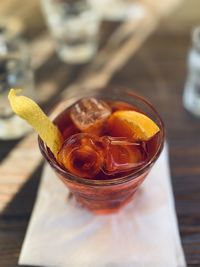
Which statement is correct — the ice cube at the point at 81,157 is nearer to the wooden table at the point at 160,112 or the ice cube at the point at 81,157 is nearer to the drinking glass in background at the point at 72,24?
the wooden table at the point at 160,112

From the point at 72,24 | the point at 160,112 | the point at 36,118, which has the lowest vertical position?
the point at 160,112

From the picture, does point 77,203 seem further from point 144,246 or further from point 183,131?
point 183,131

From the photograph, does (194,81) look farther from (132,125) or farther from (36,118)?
(36,118)

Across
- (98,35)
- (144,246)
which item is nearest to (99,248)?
(144,246)

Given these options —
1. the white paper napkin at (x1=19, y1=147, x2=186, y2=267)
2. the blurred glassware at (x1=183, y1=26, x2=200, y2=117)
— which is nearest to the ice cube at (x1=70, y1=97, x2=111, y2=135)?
the white paper napkin at (x1=19, y1=147, x2=186, y2=267)

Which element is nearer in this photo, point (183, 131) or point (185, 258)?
point (185, 258)

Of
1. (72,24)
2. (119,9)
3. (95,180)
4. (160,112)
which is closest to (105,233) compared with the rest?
(95,180)
